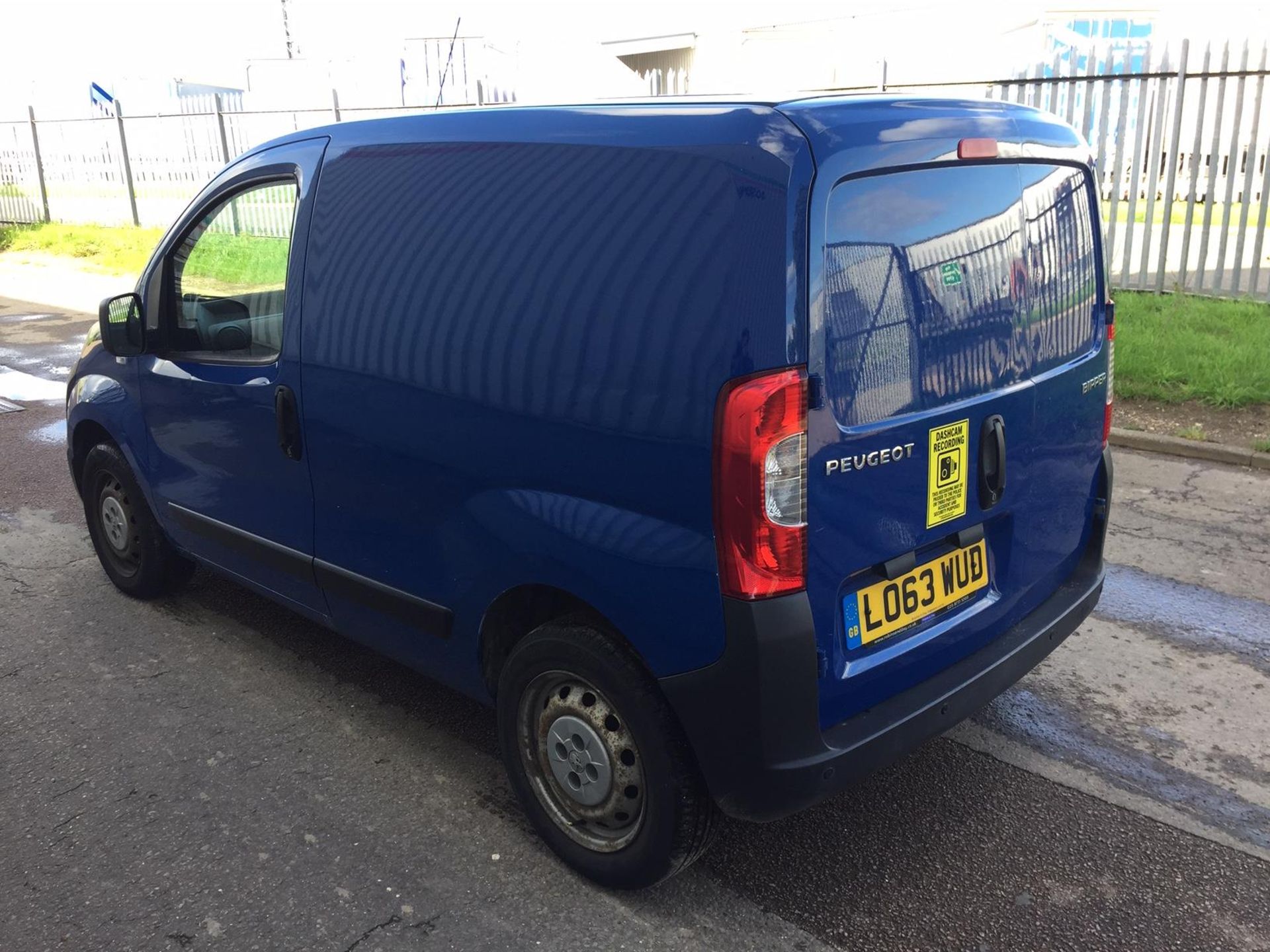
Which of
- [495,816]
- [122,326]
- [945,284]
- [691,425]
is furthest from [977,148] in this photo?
[122,326]

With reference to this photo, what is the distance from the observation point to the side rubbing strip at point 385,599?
9.89 ft

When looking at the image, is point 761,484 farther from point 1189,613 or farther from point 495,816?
point 1189,613

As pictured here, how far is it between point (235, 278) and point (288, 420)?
73cm

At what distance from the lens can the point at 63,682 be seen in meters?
3.86

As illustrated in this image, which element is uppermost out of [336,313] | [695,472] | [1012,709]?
[336,313]

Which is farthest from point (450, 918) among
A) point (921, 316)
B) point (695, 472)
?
point (921, 316)

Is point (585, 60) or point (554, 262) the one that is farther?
point (585, 60)

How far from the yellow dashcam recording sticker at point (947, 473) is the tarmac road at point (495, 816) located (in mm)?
923

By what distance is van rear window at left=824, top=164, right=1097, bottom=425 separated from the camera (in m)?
2.32

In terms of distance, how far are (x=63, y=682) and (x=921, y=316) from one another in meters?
3.17

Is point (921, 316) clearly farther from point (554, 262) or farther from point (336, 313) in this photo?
point (336, 313)

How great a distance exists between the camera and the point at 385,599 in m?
3.17

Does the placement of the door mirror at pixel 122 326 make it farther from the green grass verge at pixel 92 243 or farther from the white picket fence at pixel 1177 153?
the green grass verge at pixel 92 243

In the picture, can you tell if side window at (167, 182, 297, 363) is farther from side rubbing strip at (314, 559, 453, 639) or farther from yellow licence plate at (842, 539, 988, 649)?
yellow licence plate at (842, 539, 988, 649)
